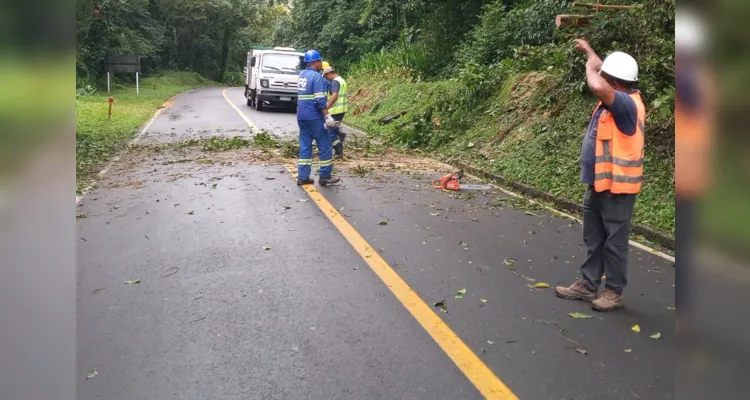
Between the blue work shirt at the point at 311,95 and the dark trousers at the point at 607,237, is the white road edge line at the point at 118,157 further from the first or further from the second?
the dark trousers at the point at 607,237

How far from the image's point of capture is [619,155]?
497cm

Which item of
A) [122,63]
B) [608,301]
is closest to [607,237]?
[608,301]

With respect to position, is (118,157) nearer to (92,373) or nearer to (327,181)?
(327,181)

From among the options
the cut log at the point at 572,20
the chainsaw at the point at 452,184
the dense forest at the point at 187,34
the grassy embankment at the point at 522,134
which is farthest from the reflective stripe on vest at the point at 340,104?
the dense forest at the point at 187,34

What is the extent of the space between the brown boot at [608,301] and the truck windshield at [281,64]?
74.2 ft

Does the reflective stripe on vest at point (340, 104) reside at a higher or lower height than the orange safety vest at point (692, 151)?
lower

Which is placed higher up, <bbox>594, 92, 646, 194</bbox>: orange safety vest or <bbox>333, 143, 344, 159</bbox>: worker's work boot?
<bbox>594, 92, 646, 194</bbox>: orange safety vest

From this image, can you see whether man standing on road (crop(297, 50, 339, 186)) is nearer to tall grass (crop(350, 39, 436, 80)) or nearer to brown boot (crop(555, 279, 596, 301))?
brown boot (crop(555, 279, 596, 301))

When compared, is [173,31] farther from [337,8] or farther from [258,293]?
[258,293]

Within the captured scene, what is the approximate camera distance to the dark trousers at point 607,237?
5145 millimetres

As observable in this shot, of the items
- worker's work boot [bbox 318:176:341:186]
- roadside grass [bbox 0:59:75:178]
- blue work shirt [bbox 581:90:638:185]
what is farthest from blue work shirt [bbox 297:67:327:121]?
roadside grass [bbox 0:59:75:178]

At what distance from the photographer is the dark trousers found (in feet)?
16.9

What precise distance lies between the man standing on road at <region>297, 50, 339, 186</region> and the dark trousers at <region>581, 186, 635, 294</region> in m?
5.33

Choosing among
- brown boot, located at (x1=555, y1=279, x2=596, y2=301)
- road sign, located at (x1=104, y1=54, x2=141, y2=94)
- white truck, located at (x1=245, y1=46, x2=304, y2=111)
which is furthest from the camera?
road sign, located at (x1=104, y1=54, x2=141, y2=94)
